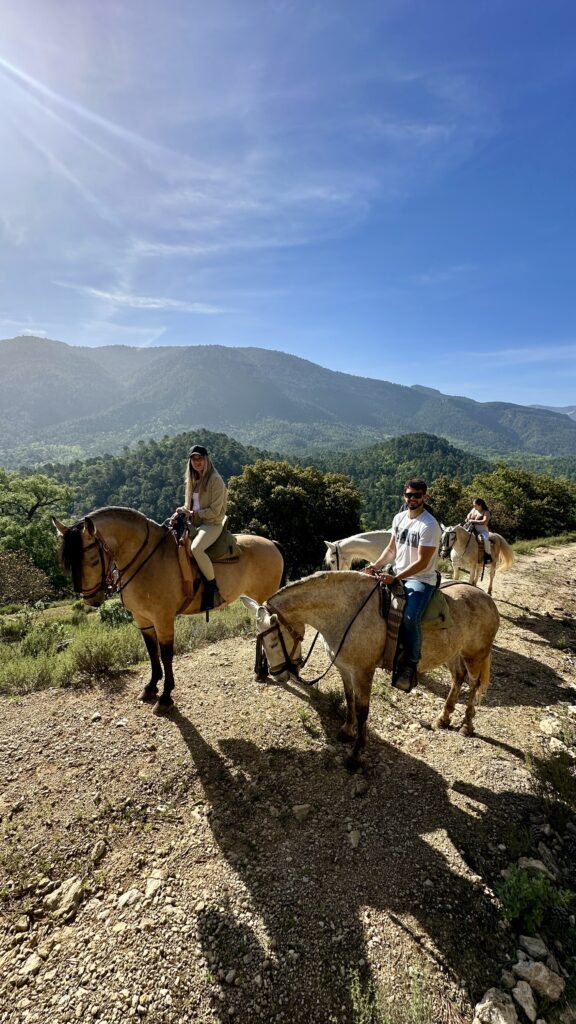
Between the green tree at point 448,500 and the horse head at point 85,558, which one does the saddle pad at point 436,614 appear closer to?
the horse head at point 85,558

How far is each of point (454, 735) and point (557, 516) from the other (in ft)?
119

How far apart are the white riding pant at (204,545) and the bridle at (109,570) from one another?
63cm

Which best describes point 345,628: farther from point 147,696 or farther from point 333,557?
point 333,557

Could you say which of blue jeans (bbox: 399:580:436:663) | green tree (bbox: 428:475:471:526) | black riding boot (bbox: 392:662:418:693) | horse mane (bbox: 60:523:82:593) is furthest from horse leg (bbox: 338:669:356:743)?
green tree (bbox: 428:475:471:526)

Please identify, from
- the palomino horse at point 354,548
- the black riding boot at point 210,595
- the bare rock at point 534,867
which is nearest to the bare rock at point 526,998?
the bare rock at point 534,867

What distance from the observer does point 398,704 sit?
6035 millimetres

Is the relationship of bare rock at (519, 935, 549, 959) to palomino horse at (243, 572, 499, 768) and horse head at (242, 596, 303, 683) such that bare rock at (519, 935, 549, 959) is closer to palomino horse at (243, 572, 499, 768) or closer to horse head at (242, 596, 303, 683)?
palomino horse at (243, 572, 499, 768)

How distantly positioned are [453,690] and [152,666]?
4362 mm

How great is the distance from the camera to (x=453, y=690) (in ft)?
18.0

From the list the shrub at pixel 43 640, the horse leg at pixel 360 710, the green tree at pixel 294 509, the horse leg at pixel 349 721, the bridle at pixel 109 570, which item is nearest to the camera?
the horse leg at pixel 360 710

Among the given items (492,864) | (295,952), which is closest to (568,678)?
(492,864)

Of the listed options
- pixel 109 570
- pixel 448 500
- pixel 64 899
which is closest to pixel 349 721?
pixel 64 899

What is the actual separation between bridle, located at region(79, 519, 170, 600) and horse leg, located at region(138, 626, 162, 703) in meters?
0.96

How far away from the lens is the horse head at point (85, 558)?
4.57 meters
